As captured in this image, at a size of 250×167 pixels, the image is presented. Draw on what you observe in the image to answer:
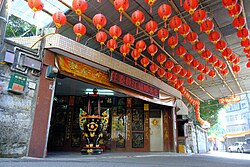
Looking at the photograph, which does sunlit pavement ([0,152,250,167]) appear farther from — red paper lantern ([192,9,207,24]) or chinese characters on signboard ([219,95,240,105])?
chinese characters on signboard ([219,95,240,105])

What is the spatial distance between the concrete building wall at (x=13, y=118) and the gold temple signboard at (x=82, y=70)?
40.3 inches

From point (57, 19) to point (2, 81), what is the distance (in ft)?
7.86

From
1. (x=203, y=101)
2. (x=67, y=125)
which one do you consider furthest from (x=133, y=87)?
(x=203, y=101)

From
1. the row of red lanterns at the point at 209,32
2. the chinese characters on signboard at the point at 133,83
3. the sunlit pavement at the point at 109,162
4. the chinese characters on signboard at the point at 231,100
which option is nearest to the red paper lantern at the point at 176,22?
the row of red lanterns at the point at 209,32

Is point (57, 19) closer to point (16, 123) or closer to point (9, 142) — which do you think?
point (16, 123)

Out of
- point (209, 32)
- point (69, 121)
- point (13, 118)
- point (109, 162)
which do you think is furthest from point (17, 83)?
point (209, 32)

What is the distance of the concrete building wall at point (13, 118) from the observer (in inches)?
157

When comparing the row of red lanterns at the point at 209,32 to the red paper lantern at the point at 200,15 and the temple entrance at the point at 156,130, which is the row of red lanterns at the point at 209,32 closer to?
the red paper lantern at the point at 200,15

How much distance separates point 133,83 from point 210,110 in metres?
15.3

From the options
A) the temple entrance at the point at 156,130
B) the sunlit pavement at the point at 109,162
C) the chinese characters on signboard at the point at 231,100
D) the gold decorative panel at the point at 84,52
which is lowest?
the sunlit pavement at the point at 109,162

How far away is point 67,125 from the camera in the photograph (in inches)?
329

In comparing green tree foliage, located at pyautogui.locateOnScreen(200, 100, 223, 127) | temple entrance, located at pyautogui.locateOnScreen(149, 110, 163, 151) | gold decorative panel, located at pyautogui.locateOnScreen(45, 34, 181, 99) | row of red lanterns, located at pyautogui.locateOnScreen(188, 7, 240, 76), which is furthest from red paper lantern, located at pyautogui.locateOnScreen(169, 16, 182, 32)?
green tree foliage, located at pyautogui.locateOnScreen(200, 100, 223, 127)

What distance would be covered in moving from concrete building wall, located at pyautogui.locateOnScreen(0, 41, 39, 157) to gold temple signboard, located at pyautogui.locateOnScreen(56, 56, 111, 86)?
102cm

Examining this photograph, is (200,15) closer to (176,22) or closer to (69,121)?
(176,22)
